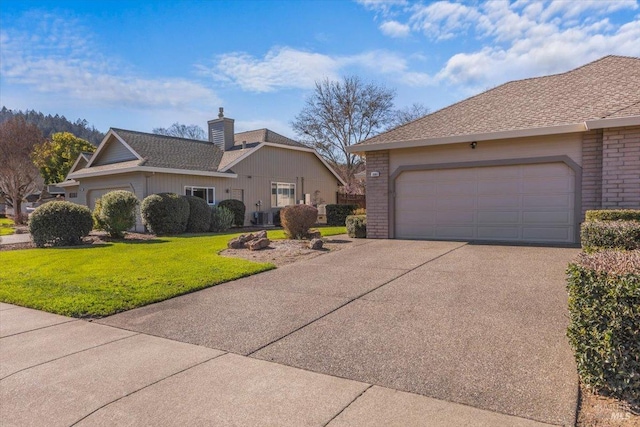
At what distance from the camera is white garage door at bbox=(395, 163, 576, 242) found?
1030cm

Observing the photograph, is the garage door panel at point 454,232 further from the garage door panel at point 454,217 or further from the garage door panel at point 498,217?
the garage door panel at point 498,217

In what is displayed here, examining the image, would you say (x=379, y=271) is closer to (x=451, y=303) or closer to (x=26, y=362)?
(x=451, y=303)

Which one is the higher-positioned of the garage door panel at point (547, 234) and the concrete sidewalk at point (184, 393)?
the garage door panel at point (547, 234)

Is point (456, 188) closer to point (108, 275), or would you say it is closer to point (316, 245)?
point (316, 245)

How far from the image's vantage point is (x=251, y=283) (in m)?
7.02

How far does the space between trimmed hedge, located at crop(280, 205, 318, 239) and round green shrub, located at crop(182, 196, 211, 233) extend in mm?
6315

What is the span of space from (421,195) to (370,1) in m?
5.70

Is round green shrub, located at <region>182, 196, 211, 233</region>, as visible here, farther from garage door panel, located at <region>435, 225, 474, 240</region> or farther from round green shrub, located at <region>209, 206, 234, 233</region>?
garage door panel, located at <region>435, 225, 474, 240</region>

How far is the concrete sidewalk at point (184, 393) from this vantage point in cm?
274

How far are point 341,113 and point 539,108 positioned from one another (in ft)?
76.7

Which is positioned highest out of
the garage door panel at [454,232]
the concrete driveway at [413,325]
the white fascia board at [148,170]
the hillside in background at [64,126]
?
the hillside in background at [64,126]

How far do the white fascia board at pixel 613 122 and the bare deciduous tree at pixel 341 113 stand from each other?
79.9 feet

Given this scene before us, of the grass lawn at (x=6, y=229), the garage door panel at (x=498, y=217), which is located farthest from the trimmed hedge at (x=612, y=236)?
the grass lawn at (x=6, y=229)

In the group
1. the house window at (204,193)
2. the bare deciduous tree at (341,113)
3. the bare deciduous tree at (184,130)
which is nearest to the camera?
the house window at (204,193)
